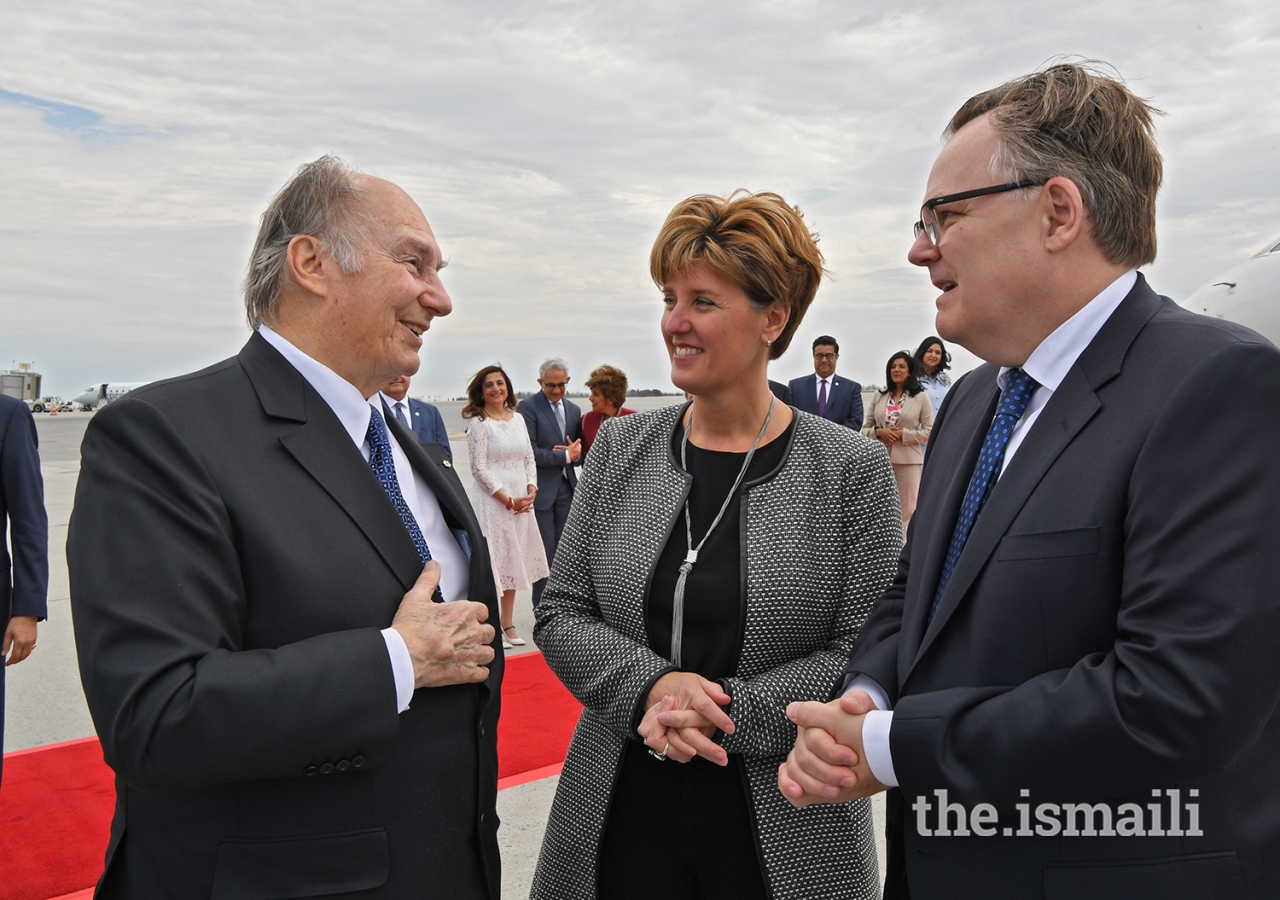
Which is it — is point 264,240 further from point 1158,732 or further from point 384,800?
point 1158,732

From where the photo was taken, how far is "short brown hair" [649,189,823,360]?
205 centimetres

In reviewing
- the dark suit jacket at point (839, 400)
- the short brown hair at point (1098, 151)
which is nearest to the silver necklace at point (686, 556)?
the short brown hair at point (1098, 151)

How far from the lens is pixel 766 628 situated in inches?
75.4

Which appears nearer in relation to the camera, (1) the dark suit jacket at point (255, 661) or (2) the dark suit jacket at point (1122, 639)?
(2) the dark suit jacket at point (1122, 639)

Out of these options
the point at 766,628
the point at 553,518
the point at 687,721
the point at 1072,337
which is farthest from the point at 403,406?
the point at 1072,337

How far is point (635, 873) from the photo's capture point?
1898 millimetres

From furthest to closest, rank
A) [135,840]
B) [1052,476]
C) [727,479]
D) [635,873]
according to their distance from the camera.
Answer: [727,479]
[635,873]
[135,840]
[1052,476]

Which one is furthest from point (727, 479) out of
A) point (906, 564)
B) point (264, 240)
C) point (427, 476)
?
point (264, 240)

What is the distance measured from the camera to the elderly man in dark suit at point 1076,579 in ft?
3.87

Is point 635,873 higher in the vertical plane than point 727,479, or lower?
lower

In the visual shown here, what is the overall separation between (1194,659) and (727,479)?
3.61ft

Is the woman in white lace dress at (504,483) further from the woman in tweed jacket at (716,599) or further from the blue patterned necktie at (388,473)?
the blue patterned necktie at (388,473)

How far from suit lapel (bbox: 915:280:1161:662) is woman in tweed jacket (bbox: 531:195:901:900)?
51cm

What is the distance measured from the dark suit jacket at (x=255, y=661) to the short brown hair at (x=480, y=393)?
525 centimetres
